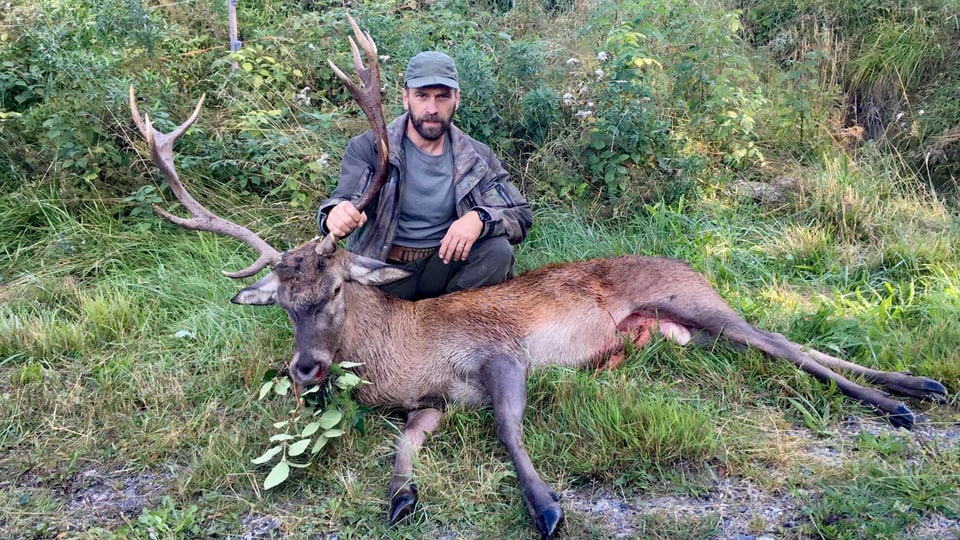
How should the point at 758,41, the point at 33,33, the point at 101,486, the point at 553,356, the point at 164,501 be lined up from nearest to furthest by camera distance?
the point at 164,501 → the point at 101,486 → the point at 553,356 → the point at 33,33 → the point at 758,41

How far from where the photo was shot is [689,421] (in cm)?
390

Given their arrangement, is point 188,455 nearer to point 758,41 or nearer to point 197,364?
point 197,364

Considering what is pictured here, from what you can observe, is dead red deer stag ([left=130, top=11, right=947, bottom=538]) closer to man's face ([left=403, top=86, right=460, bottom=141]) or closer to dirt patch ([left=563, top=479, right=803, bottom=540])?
dirt patch ([left=563, top=479, right=803, bottom=540])

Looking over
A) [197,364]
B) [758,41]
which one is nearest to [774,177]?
[758,41]

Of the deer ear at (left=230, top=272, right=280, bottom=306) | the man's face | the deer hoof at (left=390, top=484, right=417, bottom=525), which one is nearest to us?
the deer hoof at (left=390, top=484, right=417, bottom=525)

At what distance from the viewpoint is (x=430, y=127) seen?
505cm

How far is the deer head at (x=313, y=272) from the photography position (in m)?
4.15

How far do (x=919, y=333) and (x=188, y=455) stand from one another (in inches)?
158

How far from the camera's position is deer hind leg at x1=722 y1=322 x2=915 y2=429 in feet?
13.4

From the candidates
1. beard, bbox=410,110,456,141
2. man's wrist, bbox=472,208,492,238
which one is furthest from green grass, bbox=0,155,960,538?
beard, bbox=410,110,456,141

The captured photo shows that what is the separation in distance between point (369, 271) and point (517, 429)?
1207 mm

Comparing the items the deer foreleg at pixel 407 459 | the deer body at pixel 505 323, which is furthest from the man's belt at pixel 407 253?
the deer foreleg at pixel 407 459

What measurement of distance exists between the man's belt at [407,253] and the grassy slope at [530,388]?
0.81m

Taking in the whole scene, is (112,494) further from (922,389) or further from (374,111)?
(922,389)
